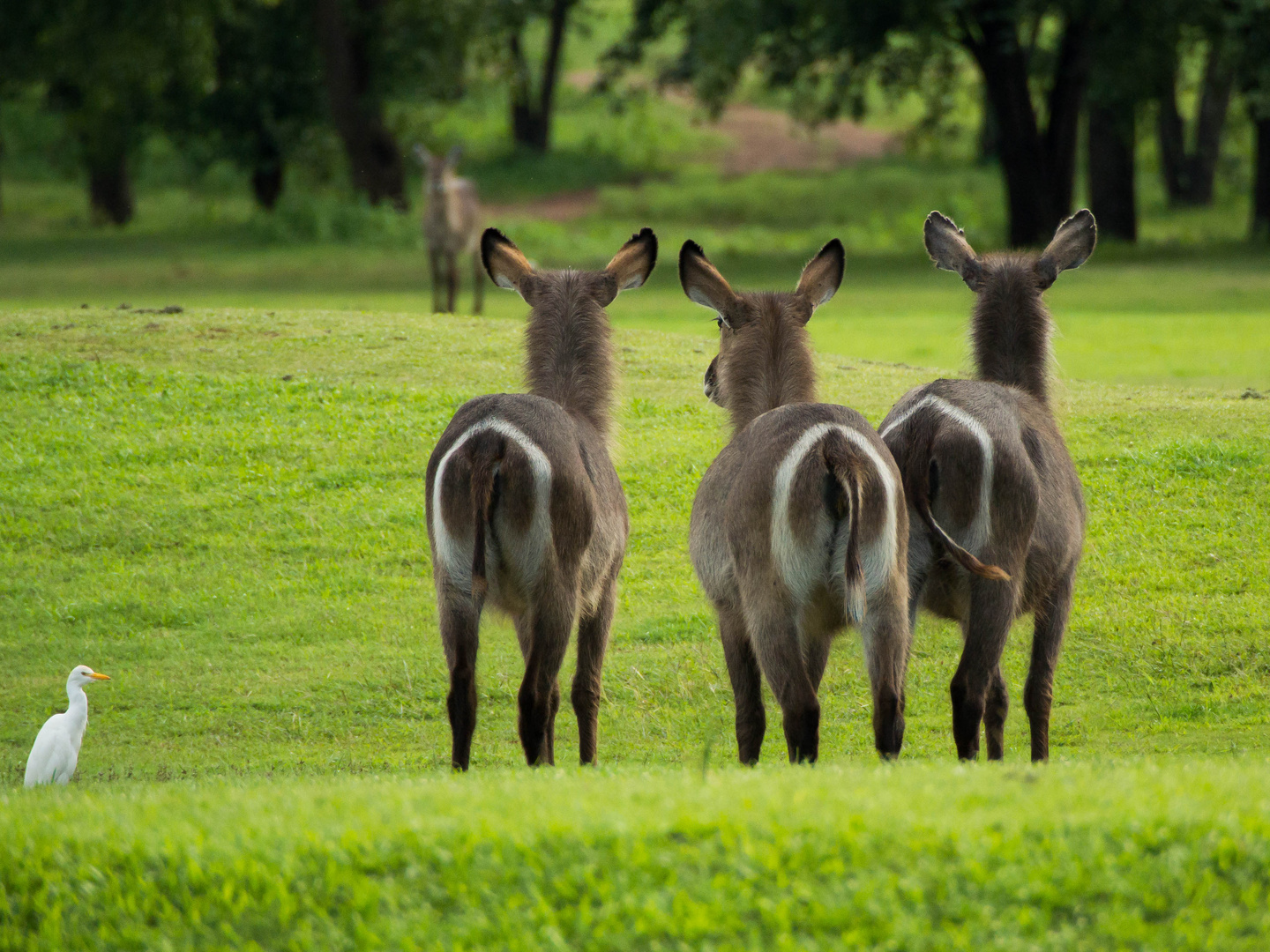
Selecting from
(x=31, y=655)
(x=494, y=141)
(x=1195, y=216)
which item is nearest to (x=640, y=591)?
(x=31, y=655)

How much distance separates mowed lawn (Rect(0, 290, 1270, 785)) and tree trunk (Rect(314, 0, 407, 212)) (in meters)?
16.4

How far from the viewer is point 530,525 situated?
5332 millimetres

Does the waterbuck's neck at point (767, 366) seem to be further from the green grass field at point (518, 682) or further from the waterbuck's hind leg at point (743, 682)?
the green grass field at point (518, 682)

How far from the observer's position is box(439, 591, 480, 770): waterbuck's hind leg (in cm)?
536

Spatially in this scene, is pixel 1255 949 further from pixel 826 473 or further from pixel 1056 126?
pixel 1056 126

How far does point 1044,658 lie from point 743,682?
4.22 ft

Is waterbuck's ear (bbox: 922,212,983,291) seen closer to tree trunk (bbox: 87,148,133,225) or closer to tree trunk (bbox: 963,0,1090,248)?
tree trunk (bbox: 963,0,1090,248)

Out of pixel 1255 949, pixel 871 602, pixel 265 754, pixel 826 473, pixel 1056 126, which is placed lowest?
pixel 265 754

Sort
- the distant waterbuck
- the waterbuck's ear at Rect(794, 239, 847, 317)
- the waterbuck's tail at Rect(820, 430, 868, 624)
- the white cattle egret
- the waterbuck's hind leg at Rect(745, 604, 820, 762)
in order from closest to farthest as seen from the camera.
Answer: the waterbuck's tail at Rect(820, 430, 868, 624) → the waterbuck's hind leg at Rect(745, 604, 820, 762) → the white cattle egret → the waterbuck's ear at Rect(794, 239, 847, 317) → the distant waterbuck

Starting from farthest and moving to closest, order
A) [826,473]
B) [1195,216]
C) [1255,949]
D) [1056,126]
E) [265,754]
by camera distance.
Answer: [1195,216] < [1056,126] < [265,754] < [826,473] < [1255,949]

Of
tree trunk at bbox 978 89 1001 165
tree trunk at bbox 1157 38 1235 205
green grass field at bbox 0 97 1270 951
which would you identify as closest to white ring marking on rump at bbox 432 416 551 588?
green grass field at bbox 0 97 1270 951

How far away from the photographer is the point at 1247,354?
44.1 ft

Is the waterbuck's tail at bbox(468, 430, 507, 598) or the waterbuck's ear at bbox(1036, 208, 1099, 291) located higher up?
the waterbuck's ear at bbox(1036, 208, 1099, 291)

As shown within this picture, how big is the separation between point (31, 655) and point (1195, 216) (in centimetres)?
3113
